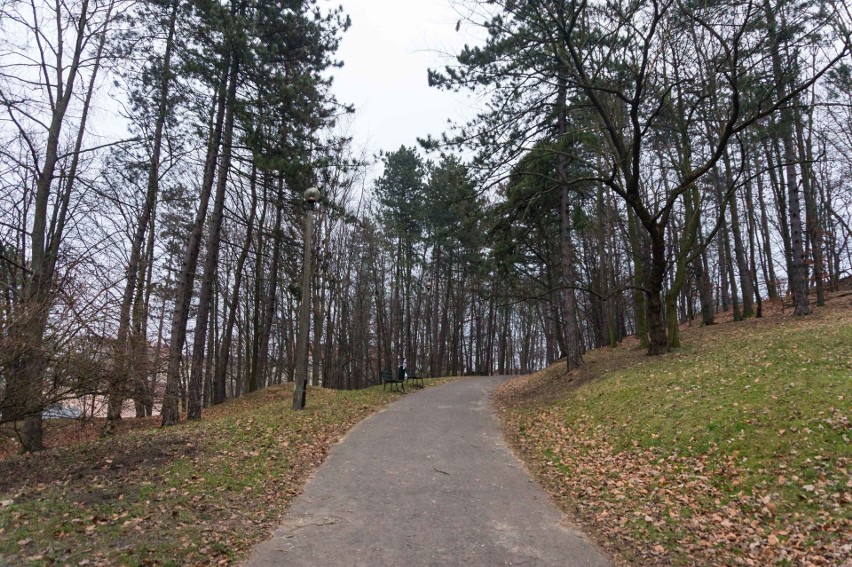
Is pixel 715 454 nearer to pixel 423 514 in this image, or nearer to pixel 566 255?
pixel 423 514

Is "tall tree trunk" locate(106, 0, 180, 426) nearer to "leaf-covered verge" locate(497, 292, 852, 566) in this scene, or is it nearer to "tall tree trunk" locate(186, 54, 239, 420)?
"tall tree trunk" locate(186, 54, 239, 420)

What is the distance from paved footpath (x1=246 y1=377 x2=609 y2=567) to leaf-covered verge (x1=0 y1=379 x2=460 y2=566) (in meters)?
0.38

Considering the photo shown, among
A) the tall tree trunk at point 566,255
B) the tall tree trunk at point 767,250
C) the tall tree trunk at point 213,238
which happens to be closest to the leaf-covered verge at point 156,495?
the tall tree trunk at point 213,238

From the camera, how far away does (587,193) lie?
56.7 feet

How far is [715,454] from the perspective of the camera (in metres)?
6.29

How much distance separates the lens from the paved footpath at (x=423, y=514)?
4.43 meters

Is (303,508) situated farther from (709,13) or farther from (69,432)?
(709,13)

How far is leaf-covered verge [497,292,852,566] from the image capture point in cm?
458

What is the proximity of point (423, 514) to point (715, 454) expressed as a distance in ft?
12.8

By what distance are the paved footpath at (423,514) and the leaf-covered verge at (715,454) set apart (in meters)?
0.49

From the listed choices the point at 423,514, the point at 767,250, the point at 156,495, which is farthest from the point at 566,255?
the point at 767,250

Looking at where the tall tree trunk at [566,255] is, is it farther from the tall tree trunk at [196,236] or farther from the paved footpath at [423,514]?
the tall tree trunk at [196,236]

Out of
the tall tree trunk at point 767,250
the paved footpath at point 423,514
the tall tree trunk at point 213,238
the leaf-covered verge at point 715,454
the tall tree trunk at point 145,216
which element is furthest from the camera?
the tall tree trunk at point 767,250

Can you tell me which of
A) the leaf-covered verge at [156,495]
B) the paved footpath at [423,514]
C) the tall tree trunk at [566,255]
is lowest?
the paved footpath at [423,514]
